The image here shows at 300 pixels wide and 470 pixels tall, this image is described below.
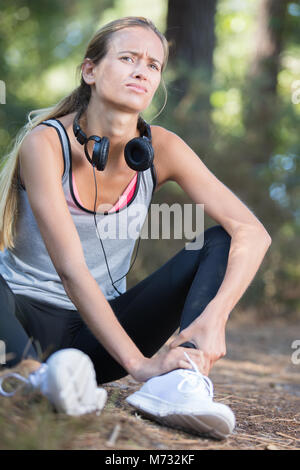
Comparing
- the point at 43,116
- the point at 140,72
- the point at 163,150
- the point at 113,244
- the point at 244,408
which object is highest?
the point at 140,72

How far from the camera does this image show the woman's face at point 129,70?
7.00 feet

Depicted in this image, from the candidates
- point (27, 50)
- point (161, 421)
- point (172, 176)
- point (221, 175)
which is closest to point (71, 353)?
point (161, 421)

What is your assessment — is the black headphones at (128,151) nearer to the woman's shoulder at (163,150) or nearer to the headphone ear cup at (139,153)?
the headphone ear cup at (139,153)

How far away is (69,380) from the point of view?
152 cm

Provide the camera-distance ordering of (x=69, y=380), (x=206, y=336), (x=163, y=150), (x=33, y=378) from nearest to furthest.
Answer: (x=69, y=380), (x=33, y=378), (x=206, y=336), (x=163, y=150)

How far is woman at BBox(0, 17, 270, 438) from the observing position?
183cm

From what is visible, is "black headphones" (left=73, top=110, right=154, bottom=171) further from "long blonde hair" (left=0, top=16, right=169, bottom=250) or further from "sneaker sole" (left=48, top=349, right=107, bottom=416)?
"sneaker sole" (left=48, top=349, right=107, bottom=416)

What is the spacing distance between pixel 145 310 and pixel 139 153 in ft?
1.89

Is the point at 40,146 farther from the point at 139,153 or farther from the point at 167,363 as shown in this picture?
the point at 167,363

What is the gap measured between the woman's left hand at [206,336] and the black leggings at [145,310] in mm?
137

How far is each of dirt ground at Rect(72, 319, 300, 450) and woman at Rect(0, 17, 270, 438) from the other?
3.6 inches

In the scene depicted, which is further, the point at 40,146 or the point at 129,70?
the point at 129,70

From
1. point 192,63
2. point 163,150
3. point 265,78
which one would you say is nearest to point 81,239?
point 163,150

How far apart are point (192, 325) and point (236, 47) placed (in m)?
12.3
